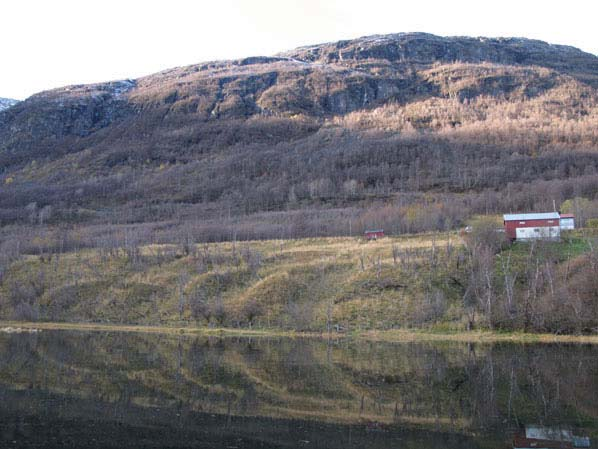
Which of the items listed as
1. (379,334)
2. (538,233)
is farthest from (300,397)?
(538,233)

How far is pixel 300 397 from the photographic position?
78.3ft

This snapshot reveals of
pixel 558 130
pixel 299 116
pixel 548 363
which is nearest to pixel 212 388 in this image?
pixel 548 363

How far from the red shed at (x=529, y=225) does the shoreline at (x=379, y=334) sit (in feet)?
63.8

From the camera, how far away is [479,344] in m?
41.3

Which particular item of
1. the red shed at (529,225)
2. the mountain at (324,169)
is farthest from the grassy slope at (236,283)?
the mountain at (324,169)

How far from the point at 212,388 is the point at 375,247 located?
38891 millimetres

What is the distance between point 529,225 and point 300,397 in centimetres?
4533

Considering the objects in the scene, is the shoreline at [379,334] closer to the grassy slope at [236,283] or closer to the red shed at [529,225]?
the grassy slope at [236,283]

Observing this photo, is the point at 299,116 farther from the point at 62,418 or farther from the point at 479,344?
the point at 62,418

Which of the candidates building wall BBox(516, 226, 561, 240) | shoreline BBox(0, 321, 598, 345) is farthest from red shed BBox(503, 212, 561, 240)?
shoreline BBox(0, 321, 598, 345)

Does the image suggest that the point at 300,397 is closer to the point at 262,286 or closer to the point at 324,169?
the point at 262,286

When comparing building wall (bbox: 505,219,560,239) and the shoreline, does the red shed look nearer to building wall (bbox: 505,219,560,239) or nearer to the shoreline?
building wall (bbox: 505,219,560,239)

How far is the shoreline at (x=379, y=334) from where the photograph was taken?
42.9m

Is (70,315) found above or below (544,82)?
below
